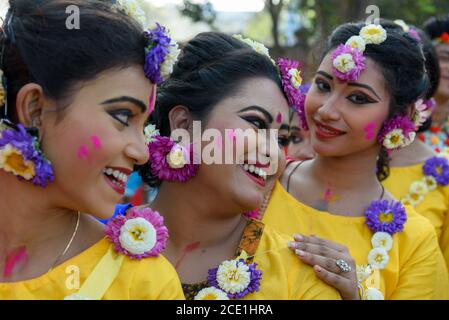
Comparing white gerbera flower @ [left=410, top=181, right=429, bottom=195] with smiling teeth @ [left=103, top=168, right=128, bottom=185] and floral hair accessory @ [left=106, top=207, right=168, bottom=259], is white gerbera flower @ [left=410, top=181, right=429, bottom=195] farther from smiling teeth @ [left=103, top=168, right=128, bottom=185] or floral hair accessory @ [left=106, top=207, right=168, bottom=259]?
smiling teeth @ [left=103, top=168, right=128, bottom=185]

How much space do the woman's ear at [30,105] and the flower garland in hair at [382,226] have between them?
1850 mm

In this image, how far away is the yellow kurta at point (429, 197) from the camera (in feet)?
15.2

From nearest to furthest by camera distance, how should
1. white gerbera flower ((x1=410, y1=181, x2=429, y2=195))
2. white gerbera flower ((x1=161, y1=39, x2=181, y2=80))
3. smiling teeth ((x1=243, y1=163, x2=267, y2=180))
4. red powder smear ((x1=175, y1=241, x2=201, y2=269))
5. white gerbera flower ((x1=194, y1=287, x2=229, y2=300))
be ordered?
white gerbera flower ((x1=161, y1=39, x2=181, y2=80)) → white gerbera flower ((x1=194, y1=287, x2=229, y2=300)) → smiling teeth ((x1=243, y1=163, x2=267, y2=180)) → red powder smear ((x1=175, y1=241, x2=201, y2=269)) → white gerbera flower ((x1=410, y1=181, x2=429, y2=195))

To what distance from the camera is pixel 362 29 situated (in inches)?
154

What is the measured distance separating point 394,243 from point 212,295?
1.33 metres

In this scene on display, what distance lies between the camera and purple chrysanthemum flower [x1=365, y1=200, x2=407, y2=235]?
3.65 m

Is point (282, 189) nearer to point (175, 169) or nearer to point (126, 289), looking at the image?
point (175, 169)

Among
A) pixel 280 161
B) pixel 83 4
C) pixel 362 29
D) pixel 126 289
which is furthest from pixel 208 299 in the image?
pixel 362 29

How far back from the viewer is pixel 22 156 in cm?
233

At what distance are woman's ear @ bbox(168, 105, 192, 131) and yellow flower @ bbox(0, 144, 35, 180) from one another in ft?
2.94

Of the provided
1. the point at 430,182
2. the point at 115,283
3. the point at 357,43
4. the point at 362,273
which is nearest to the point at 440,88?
the point at 430,182

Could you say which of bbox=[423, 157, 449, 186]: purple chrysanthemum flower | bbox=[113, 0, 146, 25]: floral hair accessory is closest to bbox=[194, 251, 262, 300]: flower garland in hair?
bbox=[113, 0, 146, 25]: floral hair accessory

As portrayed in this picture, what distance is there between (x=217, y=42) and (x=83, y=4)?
2.74 ft

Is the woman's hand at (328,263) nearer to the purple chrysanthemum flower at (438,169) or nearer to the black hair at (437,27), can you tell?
the purple chrysanthemum flower at (438,169)
